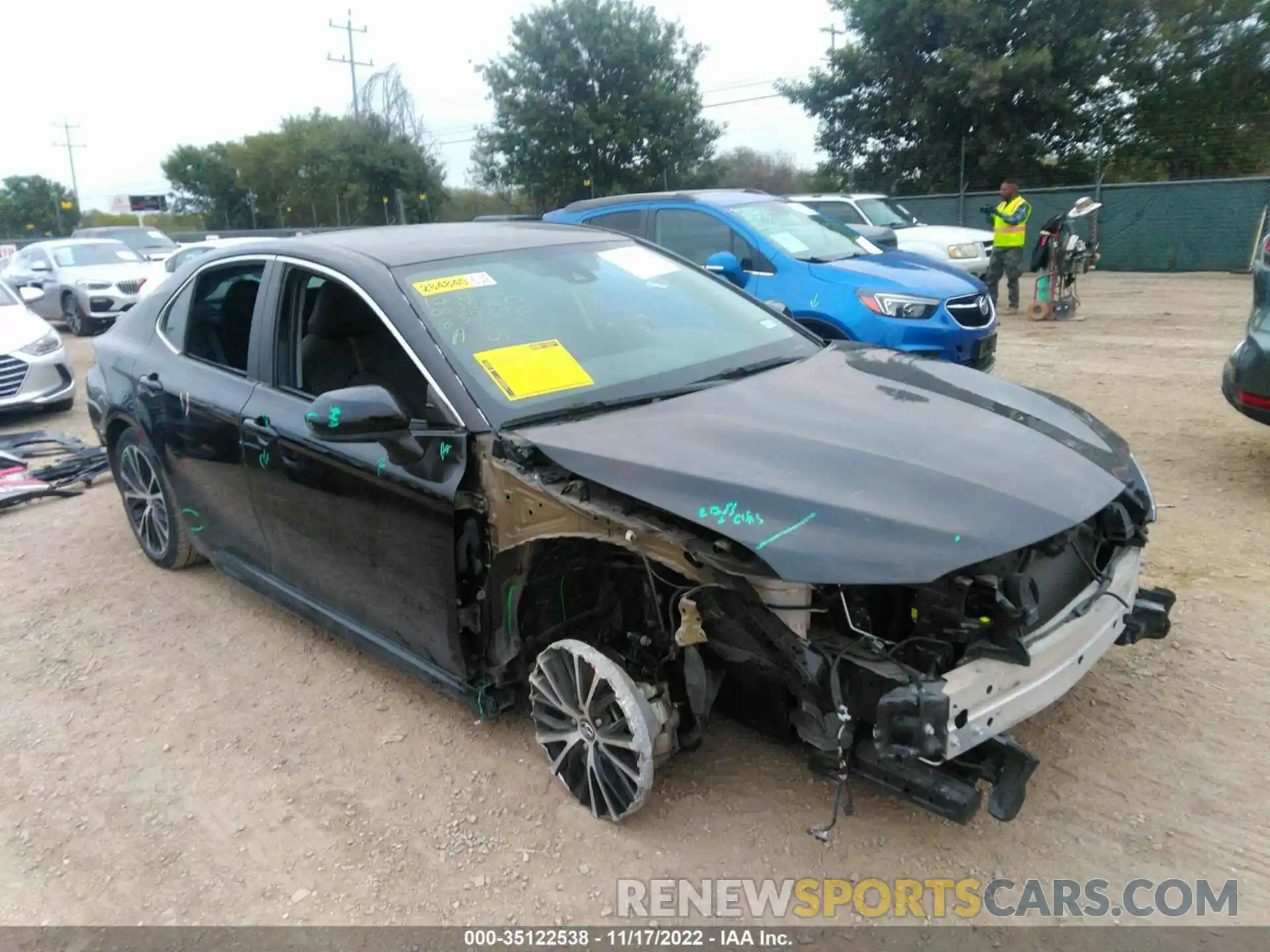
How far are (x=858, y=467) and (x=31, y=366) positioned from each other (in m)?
8.77

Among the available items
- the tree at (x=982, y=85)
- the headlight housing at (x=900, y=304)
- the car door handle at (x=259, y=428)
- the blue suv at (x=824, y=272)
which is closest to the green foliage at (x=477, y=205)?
the tree at (x=982, y=85)

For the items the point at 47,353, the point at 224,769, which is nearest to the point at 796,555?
the point at 224,769

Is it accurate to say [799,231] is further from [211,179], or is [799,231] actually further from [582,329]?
[211,179]

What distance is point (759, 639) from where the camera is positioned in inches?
104

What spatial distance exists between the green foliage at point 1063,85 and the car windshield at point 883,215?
8.19 m

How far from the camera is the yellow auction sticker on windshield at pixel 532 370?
10.2 ft

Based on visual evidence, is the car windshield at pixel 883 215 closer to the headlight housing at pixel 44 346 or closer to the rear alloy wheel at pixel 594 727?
the headlight housing at pixel 44 346

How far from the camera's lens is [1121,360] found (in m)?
9.35

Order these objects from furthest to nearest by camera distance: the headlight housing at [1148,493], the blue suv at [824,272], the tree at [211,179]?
the tree at [211,179], the blue suv at [824,272], the headlight housing at [1148,493]

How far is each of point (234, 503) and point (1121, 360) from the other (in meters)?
8.49

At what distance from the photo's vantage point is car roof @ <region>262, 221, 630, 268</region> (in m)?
3.60

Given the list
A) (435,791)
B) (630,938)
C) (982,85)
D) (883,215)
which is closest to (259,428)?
(435,791)

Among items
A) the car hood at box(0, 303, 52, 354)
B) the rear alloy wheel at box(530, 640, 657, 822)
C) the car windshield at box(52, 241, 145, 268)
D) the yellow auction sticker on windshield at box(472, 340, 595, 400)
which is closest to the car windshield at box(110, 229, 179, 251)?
the car windshield at box(52, 241, 145, 268)

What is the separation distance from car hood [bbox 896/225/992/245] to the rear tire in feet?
39.2
